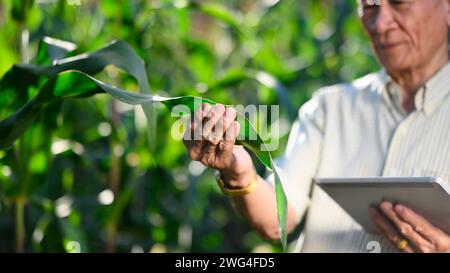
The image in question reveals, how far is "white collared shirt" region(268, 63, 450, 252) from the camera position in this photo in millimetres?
1458

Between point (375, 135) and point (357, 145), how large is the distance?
32 mm

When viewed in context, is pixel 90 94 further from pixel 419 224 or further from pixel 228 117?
pixel 419 224

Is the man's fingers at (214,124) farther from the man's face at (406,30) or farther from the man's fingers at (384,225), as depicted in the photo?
the man's face at (406,30)

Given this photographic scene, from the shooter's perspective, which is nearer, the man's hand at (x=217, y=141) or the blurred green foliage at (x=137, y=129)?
the man's hand at (x=217, y=141)

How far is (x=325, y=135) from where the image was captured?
5.16ft

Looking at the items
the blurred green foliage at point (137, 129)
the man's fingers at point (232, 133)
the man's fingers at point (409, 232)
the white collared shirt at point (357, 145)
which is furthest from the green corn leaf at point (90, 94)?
the white collared shirt at point (357, 145)

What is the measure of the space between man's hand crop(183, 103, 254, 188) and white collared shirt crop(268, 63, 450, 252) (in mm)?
207

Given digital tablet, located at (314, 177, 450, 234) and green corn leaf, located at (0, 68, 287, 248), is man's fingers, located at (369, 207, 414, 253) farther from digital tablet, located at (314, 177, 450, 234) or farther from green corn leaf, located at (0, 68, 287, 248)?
green corn leaf, located at (0, 68, 287, 248)

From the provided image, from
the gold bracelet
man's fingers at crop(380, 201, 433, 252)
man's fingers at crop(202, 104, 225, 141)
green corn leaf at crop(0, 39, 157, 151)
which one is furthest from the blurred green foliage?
man's fingers at crop(380, 201, 433, 252)

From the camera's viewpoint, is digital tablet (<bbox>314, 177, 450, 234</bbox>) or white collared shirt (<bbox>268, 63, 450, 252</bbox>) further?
white collared shirt (<bbox>268, 63, 450, 252</bbox>)

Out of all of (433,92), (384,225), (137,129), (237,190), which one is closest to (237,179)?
(237,190)

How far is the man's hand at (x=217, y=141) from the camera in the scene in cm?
113

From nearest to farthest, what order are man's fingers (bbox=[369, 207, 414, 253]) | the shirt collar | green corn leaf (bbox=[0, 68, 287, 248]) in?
green corn leaf (bbox=[0, 68, 287, 248]) < man's fingers (bbox=[369, 207, 414, 253]) < the shirt collar

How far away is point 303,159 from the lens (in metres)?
1.57
